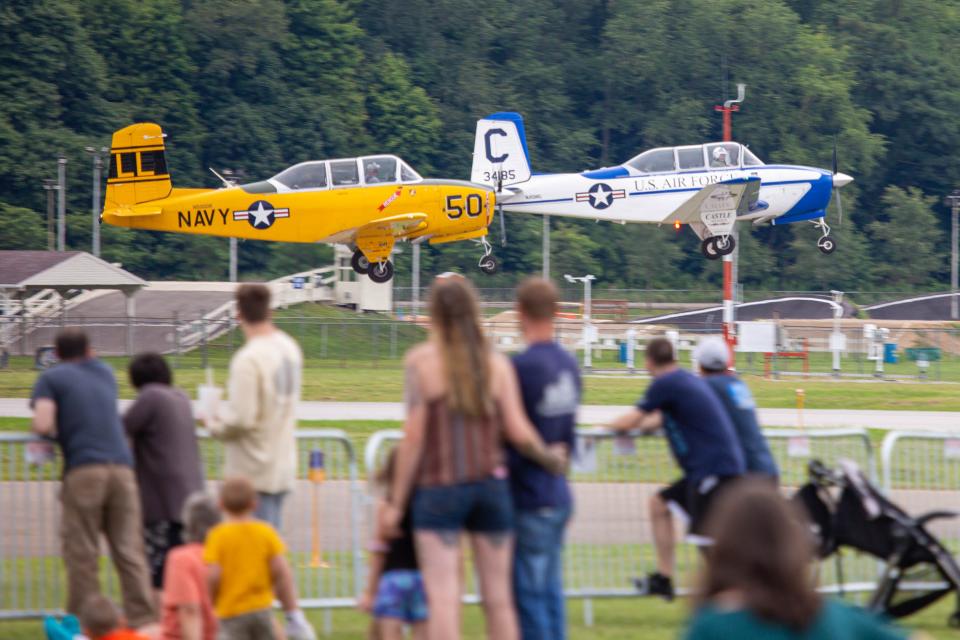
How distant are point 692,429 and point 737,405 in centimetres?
52

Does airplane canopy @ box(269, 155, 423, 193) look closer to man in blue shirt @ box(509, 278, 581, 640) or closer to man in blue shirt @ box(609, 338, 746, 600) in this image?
man in blue shirt @ box(609, 338, 746, 600)

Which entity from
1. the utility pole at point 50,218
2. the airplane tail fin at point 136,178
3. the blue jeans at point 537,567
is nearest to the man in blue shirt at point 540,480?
the blue jeans at point 537,567

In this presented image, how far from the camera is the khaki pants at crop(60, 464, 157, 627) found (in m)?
7.78

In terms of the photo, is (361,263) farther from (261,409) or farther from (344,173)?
(261,409)

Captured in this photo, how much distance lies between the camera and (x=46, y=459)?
8.26 m

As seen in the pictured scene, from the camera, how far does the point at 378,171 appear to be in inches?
1345

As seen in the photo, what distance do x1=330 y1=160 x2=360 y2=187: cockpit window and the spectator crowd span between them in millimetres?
25847

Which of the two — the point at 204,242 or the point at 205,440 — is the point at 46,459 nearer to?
the point at 205,440

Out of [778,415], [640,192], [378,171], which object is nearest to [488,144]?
Result: [640,192]

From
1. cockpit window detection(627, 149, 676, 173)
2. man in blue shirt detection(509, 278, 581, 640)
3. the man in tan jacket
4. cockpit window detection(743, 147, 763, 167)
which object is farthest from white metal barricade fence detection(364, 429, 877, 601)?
cockpit window detection(743, 147, 763, 167)

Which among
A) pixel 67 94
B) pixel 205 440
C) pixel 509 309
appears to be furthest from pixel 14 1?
pixel 205 440

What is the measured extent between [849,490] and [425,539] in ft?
9.32

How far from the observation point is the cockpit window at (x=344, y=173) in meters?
33.9

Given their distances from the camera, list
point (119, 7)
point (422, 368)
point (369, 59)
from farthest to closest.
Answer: point (369, 59) → point (119, 7) → point (422, 368)
